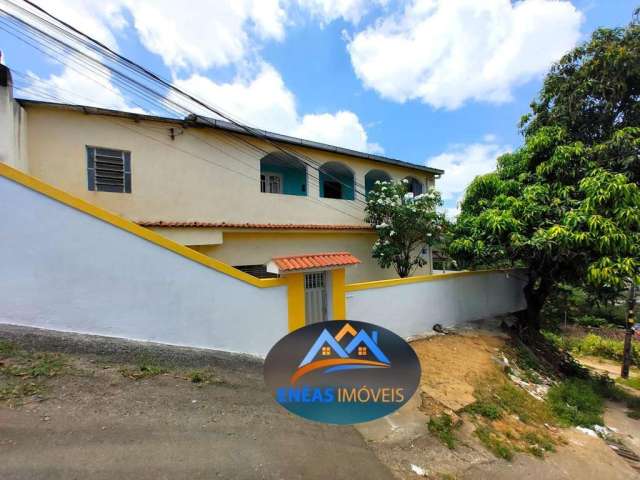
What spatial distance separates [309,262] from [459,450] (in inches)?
149

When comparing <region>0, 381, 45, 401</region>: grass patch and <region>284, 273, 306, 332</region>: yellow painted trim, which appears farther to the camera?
<region>284, 273, 306, 332</region>: yellow painted trim

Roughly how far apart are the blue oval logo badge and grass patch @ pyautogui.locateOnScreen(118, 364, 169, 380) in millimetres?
1509

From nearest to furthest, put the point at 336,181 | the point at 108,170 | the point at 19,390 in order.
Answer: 1. the point at 19,390
2. the point at 108,170
3. the point at 336,181

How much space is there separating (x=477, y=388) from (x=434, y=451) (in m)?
2.38

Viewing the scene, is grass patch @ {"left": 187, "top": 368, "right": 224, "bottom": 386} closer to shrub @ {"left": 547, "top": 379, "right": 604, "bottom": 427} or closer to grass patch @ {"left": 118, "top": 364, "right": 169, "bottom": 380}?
grass patch @ {"left": 118, "top": 364, "right": 169, "bottom": 380}

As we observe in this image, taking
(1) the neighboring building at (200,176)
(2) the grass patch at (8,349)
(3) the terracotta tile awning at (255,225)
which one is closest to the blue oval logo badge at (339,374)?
(1) the neighboring building at (200,176)

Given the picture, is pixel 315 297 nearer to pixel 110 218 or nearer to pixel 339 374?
pixel 339 374

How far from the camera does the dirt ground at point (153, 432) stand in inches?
93.5

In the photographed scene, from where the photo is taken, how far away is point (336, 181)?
10.7 m

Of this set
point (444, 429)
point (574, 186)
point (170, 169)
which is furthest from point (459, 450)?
point (170, 169)

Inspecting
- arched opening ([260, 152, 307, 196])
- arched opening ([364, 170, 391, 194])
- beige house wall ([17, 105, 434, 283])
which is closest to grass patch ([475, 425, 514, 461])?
beige house wall ([17, 105, 434, 283])

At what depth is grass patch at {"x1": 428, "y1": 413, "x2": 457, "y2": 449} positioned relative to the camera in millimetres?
3879

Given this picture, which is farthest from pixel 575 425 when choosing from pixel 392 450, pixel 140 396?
pixel 140 396

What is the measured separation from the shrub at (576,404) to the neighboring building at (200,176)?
5473 millimetres
